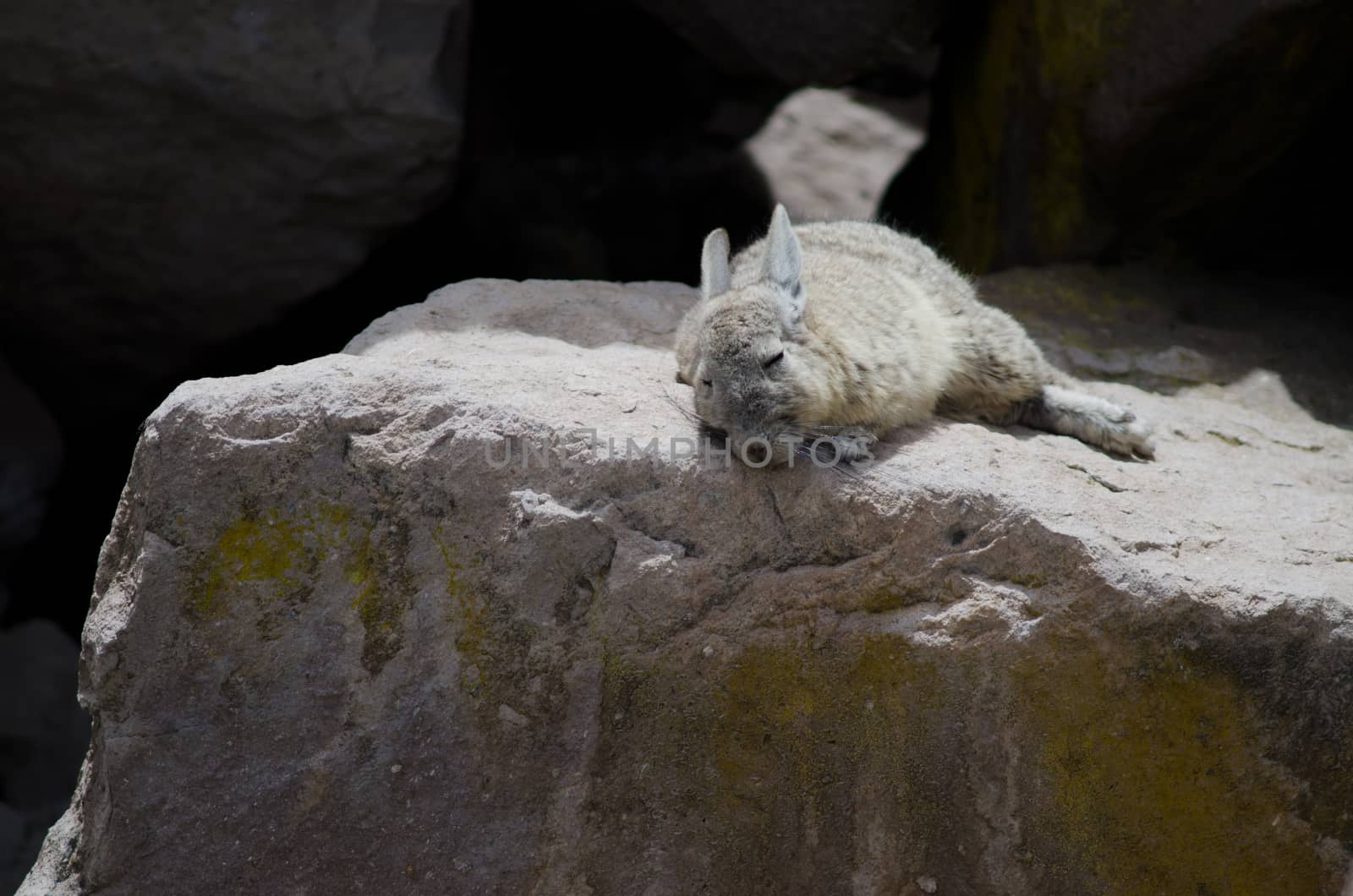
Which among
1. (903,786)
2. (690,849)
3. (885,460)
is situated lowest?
(690,849)

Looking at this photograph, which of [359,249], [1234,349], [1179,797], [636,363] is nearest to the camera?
[1179,797]

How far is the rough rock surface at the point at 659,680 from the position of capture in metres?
3.89

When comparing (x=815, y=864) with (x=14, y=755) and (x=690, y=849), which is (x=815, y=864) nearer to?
(x=690, y=849)

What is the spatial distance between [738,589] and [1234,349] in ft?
11.9

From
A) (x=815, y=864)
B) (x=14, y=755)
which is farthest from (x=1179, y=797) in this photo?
(x=14, y=755)

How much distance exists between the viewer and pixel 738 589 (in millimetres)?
3928

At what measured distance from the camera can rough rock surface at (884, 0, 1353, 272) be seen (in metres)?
5.93

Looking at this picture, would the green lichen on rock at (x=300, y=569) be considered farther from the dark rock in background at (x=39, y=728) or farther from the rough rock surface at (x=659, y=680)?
the dark rock in background at (x=39, y=728)

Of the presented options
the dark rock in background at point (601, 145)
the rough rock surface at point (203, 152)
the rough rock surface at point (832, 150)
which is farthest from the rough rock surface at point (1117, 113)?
the rough rock surface at point (203, 152)

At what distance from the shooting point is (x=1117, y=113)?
6367mm

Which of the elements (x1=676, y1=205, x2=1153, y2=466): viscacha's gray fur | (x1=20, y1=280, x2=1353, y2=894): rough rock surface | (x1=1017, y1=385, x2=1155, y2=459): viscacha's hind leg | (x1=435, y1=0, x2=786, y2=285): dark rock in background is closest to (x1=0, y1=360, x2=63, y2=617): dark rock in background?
(x1=435, y1=0, x2=786, y2=285): dark rock in background

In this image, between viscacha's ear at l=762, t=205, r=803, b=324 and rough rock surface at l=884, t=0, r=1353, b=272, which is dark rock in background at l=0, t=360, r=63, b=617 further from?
rough rock surface at l=884, t=0, r=1353, b=272

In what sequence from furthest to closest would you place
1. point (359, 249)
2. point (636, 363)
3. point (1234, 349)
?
1. point (359, 249)
2. point (1234, 349)
3. point (636, 363)

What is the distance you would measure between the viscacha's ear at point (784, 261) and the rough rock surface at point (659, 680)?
719 millimetres
